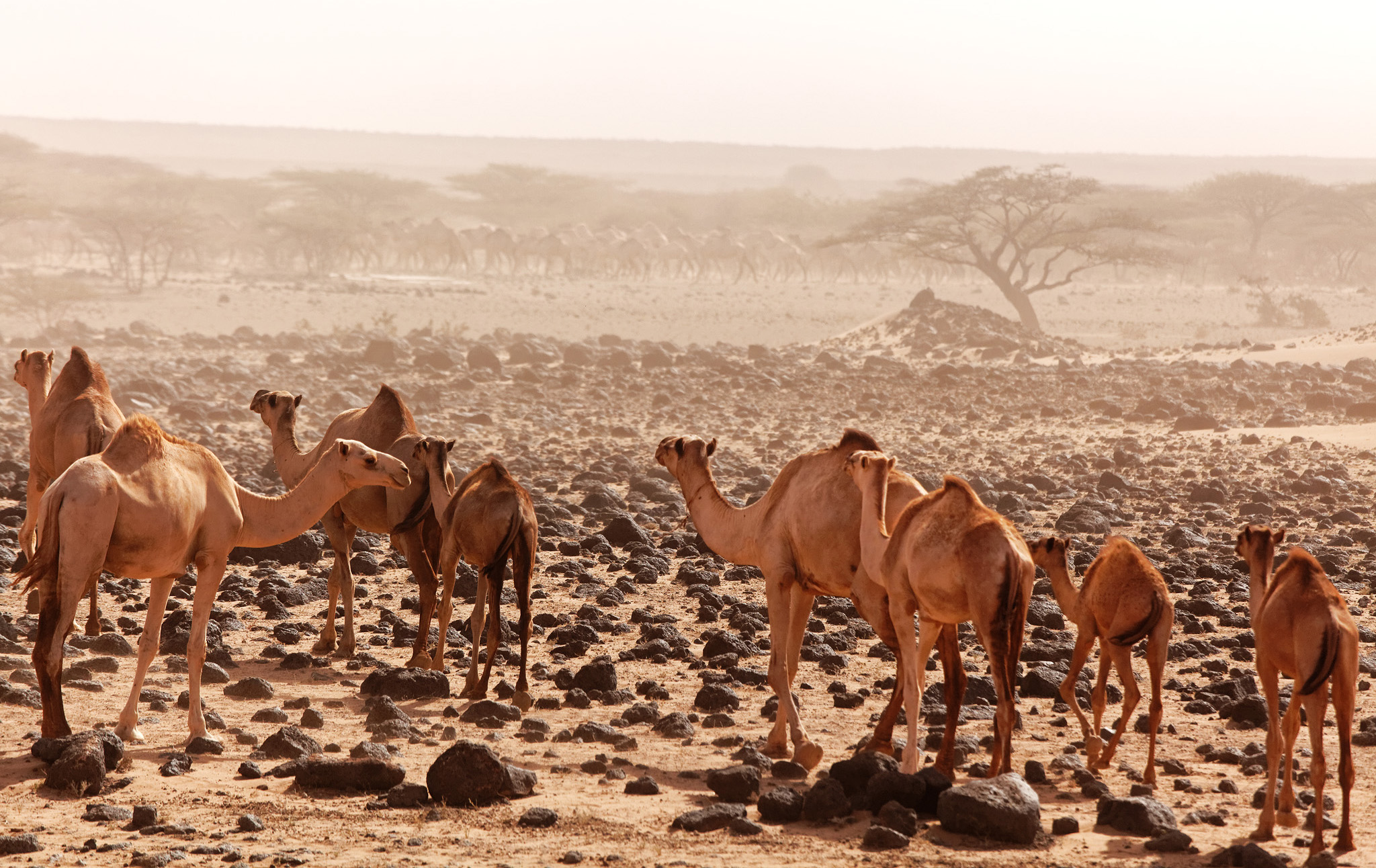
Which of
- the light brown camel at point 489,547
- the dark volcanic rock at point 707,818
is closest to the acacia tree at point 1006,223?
the light brown camel at point 489,547

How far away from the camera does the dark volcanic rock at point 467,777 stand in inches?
258

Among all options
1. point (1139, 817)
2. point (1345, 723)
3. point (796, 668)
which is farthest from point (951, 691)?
point (1345, 723)

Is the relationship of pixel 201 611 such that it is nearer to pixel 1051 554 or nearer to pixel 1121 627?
pixel 1051 554

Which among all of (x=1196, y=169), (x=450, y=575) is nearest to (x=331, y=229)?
(x=450, y=575)

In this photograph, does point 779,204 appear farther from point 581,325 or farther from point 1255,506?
point 1255,506

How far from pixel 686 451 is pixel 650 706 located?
161cm

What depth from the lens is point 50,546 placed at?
7000mm

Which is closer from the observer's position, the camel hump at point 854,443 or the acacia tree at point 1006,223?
the camel hump at point 854,443

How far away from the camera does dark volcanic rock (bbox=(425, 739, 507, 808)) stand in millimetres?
6551

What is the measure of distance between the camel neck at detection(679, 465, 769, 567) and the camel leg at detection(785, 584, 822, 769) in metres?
0.35

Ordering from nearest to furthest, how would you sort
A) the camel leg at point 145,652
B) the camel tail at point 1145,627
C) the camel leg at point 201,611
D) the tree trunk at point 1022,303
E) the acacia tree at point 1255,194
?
the camel tail at point 1145,627, the camel leg at point 145,652, the camel leg at point 201,611, the tree trunk at point 1022,303, the acacia tree at point 1255,194

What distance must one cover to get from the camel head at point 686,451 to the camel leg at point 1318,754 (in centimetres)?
377

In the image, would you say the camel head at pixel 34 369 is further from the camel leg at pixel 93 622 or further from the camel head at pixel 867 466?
the camel head at pixel 867 466

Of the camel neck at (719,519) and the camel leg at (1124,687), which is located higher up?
the camel neck at (719,519)
